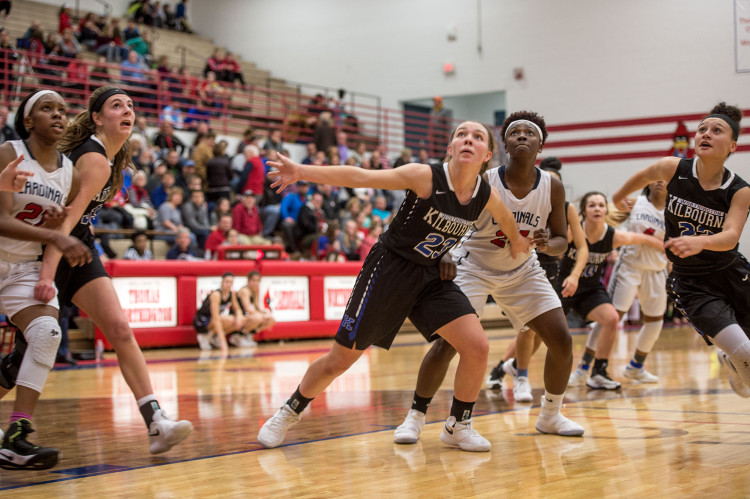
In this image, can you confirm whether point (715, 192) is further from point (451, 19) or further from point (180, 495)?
point (451, 19)

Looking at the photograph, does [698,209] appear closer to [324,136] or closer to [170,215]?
[170,215]

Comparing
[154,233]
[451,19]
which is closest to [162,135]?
[154,233]

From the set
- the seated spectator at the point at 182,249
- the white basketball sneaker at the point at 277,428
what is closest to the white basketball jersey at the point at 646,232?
the white basketball sneaker at the point at 277,428

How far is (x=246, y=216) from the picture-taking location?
1443cm

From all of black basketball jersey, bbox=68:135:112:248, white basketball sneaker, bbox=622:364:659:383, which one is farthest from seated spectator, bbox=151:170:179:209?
black basketball jersey, bbox=68:135:112:248

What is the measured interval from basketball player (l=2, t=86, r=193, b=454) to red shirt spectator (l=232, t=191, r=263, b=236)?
9.83 meters

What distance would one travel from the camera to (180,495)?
3.42m

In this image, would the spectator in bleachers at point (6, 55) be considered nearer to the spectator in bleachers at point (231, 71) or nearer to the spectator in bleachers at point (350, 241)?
the spectator in bleachers at point (231, 71)

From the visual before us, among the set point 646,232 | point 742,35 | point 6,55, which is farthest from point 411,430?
point 742,35

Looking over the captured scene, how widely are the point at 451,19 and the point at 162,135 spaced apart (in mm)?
11028

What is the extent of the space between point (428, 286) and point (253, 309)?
772 centimetres

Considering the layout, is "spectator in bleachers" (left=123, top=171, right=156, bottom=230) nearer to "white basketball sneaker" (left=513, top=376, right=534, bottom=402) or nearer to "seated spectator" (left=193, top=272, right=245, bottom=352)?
"seated spectator" (left=193, top=272, right=245, bottom=352)

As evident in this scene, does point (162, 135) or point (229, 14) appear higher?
point (229, 14)

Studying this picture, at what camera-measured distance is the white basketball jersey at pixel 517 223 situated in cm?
498
